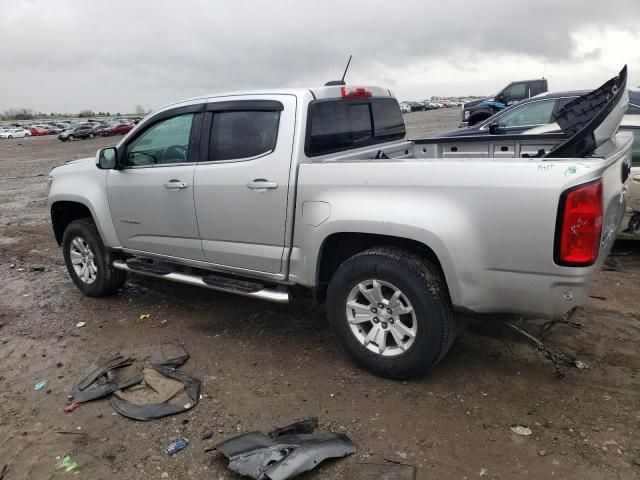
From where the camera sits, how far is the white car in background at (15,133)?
181ft

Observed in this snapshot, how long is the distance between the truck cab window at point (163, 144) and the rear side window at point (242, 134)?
1.07ft

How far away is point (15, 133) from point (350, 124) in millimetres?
62229

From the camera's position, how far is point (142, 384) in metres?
3.71

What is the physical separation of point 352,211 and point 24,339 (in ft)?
10.6

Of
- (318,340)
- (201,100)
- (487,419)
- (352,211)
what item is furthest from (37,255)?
(487,419)

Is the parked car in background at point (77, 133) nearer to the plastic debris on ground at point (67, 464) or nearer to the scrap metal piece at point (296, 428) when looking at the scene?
the plastic debris on ground at point (67, 464)

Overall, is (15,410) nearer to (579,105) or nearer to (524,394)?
(524,394)

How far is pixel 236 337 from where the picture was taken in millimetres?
4430

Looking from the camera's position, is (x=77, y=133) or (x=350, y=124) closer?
(x=350, y=124)

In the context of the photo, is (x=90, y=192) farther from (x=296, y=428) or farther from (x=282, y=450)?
(x=282, y=450)

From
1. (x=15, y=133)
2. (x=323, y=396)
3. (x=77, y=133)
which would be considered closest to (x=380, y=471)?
(x=323, y=396)

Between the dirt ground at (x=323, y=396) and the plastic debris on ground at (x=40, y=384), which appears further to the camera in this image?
the plastic debris on ground at (x=40, y=384)

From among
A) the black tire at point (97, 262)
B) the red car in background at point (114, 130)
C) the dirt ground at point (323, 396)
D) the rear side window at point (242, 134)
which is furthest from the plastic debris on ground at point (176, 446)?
the red car in background at point (114, 130)

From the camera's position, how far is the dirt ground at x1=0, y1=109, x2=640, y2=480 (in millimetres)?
2832
